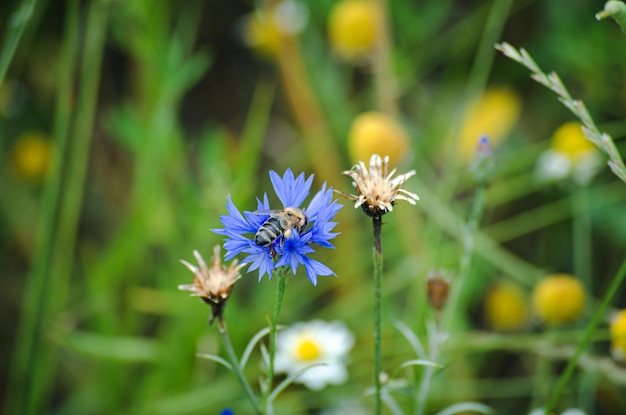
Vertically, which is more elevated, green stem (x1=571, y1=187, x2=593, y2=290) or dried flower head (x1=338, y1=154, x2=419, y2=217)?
green stem (x1=571, y1=187, x2=593, y2=290)

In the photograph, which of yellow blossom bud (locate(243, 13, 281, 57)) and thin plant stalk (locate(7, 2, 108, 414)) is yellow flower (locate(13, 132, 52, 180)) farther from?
yellow blossom bud (locate(243, 13, 281, 57))

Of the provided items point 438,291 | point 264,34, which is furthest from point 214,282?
point 264,34

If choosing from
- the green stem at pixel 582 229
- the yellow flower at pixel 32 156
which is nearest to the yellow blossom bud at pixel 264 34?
the yellow flower at pixel 32 156

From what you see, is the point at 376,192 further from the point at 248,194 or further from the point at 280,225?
the point at 248,194

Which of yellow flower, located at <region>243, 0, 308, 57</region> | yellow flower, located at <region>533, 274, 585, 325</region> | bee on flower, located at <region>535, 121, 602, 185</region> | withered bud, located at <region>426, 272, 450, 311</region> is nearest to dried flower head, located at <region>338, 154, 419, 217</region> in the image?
withered bud, located at <region>426, 272, 450, 311</region>

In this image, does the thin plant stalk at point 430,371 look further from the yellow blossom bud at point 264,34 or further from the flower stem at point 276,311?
the yellow blossom bud at point 264,34

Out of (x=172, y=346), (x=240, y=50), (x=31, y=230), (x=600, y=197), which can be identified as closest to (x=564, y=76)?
(x=600, y=197)

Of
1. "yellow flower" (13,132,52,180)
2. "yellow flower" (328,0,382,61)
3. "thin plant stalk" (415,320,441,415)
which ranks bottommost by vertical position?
"thin plant stalk" (415,320,441,415)

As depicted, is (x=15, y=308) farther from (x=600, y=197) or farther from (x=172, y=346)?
(x=600, y=197)
